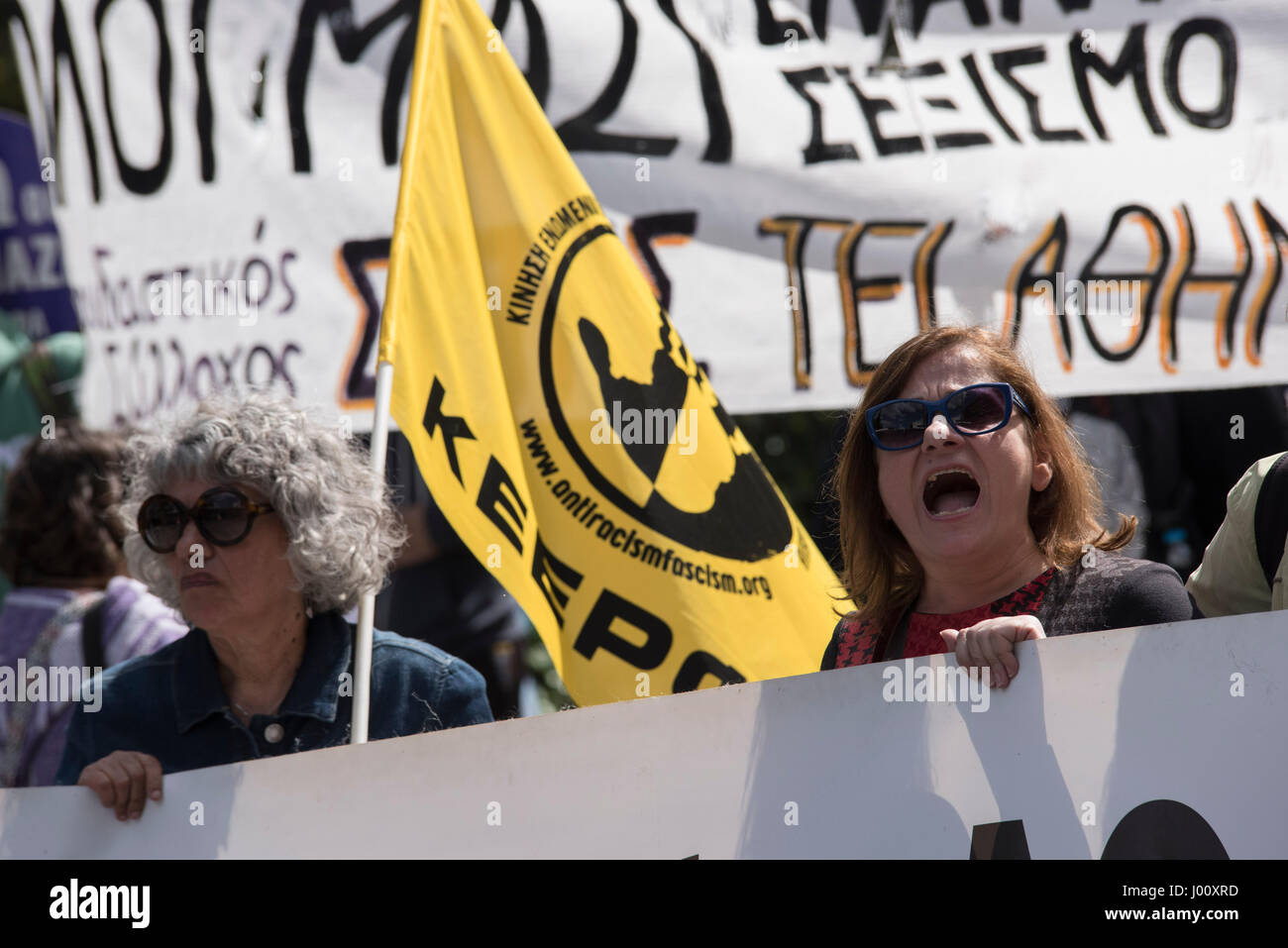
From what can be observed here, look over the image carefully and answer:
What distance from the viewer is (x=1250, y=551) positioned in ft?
7.07

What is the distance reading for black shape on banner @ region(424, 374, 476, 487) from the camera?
2816 millimetres

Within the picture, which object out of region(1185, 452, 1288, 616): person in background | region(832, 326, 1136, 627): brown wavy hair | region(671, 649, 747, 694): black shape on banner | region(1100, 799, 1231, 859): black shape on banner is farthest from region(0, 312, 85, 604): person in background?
region(1100, 799, 1231, 859): black shape on banner

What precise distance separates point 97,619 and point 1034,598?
2.08 m

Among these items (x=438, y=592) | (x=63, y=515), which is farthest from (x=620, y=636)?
(x=438, y=592)

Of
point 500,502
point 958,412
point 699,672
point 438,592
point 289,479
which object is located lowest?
point 438,592

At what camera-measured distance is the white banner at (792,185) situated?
139 inches

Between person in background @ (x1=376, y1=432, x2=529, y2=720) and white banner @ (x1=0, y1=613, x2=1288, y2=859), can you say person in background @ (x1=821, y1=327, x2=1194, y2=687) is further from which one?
person in background @ (x1=376, y1=432, x2=529, y2=720)

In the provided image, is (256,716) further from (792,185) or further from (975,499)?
(792,185)

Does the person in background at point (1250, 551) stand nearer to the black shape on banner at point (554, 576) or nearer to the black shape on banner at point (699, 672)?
the black shape on banner at point (699, 672)

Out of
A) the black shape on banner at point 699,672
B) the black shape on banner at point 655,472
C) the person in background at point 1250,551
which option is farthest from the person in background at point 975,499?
the black shape on banner at point 655,472

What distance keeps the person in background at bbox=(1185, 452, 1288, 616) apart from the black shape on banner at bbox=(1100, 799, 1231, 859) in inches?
15.9

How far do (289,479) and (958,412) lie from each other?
3.88ft
